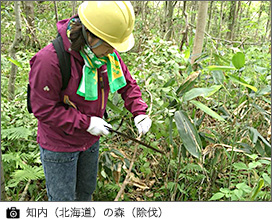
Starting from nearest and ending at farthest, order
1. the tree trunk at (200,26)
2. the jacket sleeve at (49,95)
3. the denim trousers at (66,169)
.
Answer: the jacket sleeve at (49,95) → the denim trousers at (66,169) → the tree trunk at (200,26)

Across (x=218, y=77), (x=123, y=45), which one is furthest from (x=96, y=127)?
(x=218, y=77)

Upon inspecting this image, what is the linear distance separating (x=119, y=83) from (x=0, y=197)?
0.90 metres

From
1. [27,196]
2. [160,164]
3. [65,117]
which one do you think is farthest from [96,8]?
[27,196]

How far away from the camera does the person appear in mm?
1177

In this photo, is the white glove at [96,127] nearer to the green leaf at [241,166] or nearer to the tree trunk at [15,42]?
the green leaf at [241,166]

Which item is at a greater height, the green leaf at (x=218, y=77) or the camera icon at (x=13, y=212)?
the green leaf at (x=218, y=77)

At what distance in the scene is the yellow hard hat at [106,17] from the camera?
3.86 feet

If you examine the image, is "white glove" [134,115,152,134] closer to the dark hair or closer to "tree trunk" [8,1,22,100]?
the dark hair

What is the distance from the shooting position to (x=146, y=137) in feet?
6.18

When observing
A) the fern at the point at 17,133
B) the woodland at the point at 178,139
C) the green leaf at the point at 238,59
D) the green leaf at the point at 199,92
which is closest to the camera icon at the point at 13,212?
the woodland at the point at 178,139

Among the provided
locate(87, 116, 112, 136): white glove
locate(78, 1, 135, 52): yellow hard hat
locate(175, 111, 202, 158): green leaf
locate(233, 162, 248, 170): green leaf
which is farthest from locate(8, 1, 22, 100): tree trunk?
locate(233, 162, 248, 170): green leaf

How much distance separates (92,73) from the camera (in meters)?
1.28

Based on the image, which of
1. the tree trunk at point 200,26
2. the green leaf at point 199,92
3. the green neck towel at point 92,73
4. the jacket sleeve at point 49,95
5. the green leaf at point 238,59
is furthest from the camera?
the tree trunk at point 200,26

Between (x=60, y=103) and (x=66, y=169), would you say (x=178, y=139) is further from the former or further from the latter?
(x=60, y=103)
